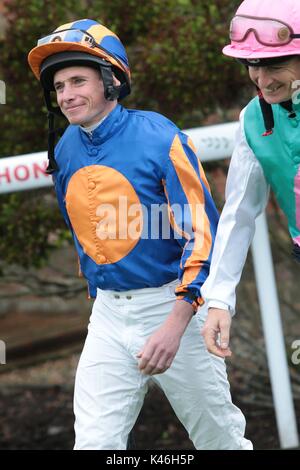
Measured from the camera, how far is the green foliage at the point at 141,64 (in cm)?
548

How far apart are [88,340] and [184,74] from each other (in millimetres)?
1688

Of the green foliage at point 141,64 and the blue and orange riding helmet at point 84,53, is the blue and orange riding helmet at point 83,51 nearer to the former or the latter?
the blue and orange riding helmet at point 84,53

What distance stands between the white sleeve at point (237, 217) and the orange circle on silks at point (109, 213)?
32 centimetres

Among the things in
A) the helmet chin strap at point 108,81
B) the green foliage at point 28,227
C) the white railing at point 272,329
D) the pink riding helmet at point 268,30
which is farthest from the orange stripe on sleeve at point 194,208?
the green foliage at point 28,227

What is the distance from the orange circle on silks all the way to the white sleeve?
32 cm

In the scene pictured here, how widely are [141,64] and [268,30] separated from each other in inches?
77.4

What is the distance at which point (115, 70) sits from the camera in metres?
4.21

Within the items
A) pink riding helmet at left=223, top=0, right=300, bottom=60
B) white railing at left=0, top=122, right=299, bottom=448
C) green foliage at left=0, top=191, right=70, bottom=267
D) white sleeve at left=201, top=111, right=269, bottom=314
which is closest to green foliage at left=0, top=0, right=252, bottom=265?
green foliage at left=0, top=191, right=70, bottom=267

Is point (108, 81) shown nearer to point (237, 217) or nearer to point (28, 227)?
point (237, 217)

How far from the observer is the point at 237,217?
3.92m

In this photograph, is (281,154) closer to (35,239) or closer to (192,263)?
(192,263)

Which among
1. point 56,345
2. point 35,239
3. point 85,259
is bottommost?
point 56,345

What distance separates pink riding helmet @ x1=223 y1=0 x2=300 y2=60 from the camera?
3604mm

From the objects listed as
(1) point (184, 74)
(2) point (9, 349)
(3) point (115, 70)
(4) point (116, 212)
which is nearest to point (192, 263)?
(4) point (116, 212)
